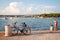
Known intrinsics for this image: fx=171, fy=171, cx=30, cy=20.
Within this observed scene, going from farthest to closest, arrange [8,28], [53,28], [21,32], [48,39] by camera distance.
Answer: [53,28] < [21,32] < [8,28] < [48,39]

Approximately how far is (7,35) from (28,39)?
1119mm

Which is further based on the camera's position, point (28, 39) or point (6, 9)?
point (6, 9)

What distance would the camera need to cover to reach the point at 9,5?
9.54m

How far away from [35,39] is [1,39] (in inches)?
45.2

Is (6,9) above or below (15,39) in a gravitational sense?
above

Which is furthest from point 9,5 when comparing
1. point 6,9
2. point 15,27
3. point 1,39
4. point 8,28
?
point 1,39

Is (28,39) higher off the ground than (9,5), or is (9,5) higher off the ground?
(9,5)

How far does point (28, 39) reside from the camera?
5.70 metres

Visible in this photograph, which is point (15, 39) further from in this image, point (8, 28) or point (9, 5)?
point (9, 5)

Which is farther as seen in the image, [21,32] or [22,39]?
[21,32]

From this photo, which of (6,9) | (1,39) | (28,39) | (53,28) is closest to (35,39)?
(28,39)

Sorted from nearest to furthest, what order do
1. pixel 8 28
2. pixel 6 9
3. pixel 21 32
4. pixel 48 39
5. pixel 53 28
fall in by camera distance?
1. pixel 48 39
2. pixel 8 28
3. pixel 21 32
4. pixel 53 28
5. pixel 6 9

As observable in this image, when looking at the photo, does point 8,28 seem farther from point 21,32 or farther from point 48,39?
point 48,39

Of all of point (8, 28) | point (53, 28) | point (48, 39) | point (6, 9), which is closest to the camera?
point (48, 39)
